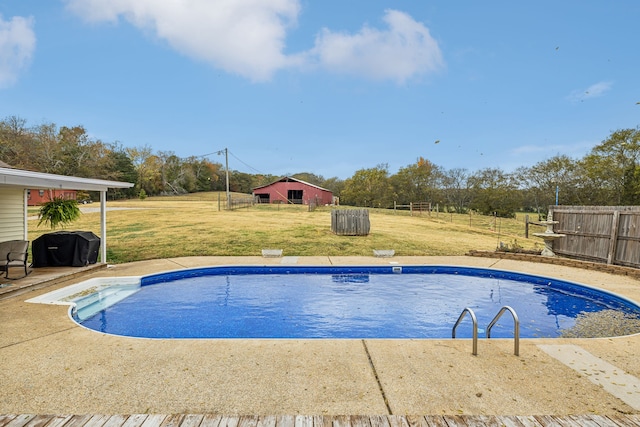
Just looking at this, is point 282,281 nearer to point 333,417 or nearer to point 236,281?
point 236,281

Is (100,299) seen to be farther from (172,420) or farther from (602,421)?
(602,421)

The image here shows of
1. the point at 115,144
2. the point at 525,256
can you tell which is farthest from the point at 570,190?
the point at 115,144

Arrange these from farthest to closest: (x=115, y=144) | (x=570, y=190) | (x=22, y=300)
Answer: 1. (x=115, y=144)
2. (x=570, y=190)
3. (x=22, y=300)

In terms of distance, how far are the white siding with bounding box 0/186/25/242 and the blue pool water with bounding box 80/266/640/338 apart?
406 cm

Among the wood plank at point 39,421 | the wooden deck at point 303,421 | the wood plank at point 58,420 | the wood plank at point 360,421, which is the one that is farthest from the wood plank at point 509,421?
the wood plank at point 39,421

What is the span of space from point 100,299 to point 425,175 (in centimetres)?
4086

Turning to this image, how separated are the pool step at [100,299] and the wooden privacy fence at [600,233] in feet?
38.4

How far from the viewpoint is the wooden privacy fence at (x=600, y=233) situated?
826cm

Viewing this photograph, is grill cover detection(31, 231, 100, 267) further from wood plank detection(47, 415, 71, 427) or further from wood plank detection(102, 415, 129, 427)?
wood plank detection(102, 415, 129, 427)

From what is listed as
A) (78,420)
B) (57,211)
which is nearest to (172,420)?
(78,420)

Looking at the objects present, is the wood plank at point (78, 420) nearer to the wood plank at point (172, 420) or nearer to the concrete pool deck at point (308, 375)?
the concrete pool deck at point (308, 375)

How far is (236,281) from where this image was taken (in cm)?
862

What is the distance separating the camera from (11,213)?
28.6ft

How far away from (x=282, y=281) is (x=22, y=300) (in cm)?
501
